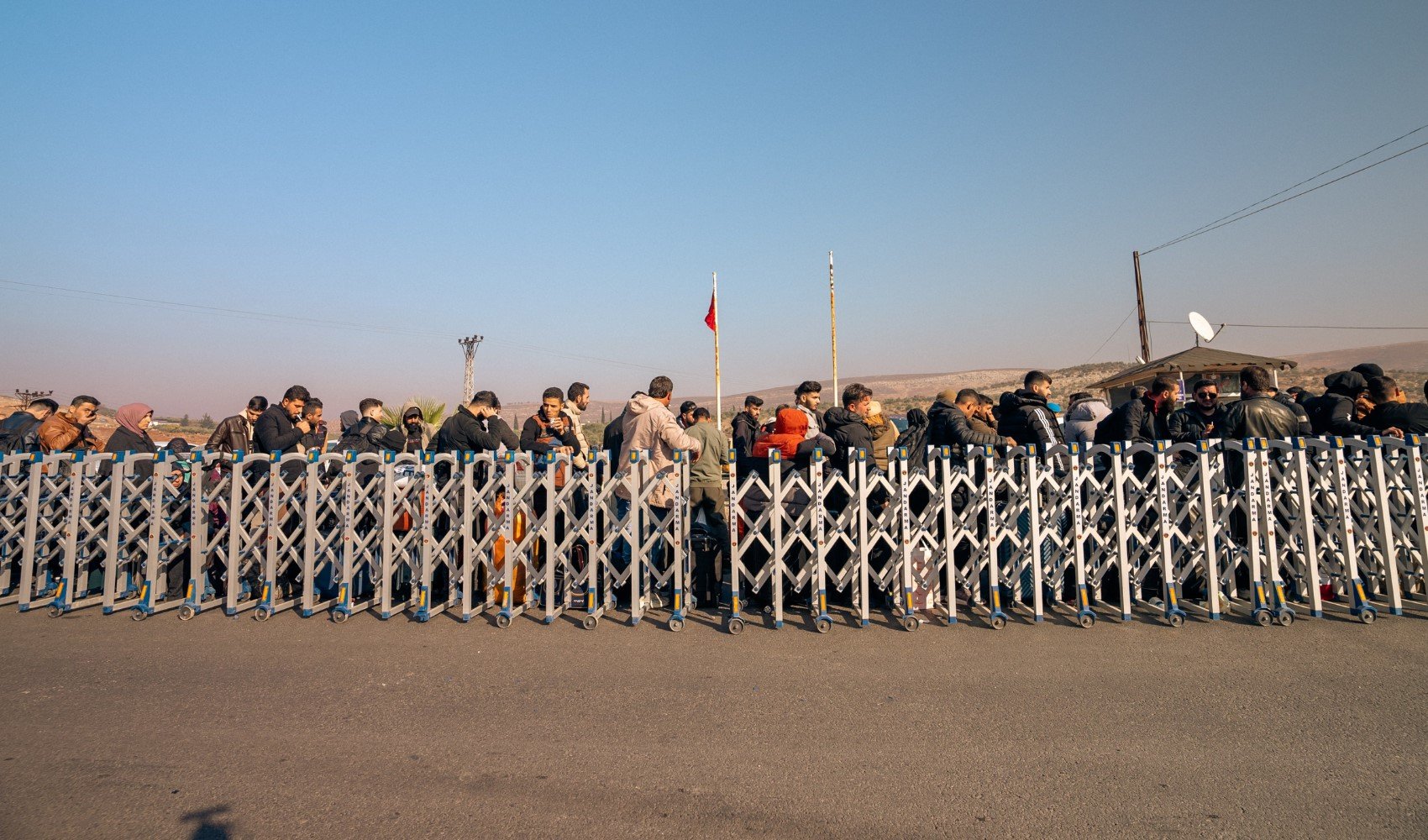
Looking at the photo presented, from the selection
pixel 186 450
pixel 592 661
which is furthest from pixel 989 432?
pixel 186 450

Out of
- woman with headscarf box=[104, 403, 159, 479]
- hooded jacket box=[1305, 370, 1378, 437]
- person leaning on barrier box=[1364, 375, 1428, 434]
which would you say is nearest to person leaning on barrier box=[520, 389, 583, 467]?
woman with headscarf box=[104, 403, 159, 479]

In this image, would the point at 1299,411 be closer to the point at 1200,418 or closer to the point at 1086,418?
the point at 1200,418

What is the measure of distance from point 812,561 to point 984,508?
5.20 ft

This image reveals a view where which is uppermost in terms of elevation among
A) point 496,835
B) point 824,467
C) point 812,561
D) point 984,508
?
point 824,467

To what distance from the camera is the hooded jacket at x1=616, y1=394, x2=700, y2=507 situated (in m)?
6.54

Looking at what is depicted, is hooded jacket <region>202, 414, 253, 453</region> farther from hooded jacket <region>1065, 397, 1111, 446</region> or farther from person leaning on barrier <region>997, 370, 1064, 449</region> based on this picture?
hooded jacket <region>1065, 397, 1111, 446</region>

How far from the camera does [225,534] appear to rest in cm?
709

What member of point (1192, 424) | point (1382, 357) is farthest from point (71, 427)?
point (1382, 357)

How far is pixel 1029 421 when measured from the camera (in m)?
7.09

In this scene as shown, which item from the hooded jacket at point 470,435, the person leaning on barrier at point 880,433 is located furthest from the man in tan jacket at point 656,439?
the person leaning on barrier at point 880,433

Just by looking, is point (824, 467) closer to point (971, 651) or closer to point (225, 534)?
point (971, 651)

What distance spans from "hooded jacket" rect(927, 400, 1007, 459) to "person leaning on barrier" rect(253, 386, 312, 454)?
20.6ft

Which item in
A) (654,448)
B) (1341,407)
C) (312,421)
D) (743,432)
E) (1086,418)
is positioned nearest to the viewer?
(654,448)

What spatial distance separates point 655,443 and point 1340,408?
6907 millimetres
